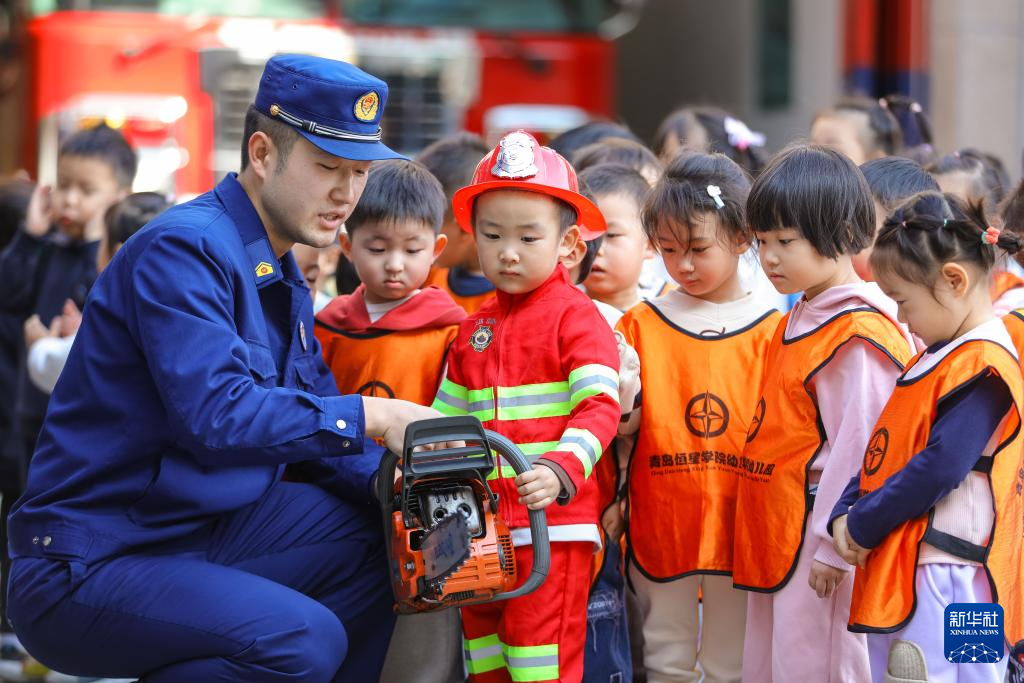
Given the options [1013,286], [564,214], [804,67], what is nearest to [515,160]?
[564,214]

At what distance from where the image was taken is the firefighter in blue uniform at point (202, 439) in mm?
2600

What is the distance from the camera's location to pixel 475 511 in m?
2.60

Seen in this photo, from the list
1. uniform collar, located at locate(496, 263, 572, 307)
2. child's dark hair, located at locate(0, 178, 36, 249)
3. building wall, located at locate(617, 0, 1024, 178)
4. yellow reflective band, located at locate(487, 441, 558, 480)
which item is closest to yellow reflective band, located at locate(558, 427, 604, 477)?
yellow reflective band, located at locate(487, 441, 558, 480)

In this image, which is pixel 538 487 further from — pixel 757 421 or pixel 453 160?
pixel 453 160

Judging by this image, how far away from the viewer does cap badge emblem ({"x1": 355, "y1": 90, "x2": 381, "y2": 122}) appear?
111 inches

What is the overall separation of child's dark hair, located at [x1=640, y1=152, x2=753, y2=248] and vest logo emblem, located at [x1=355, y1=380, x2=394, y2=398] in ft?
2.54

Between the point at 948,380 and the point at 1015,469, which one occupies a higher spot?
the point at 948,380

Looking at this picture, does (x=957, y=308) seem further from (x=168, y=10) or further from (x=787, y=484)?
(x=168, y=10)

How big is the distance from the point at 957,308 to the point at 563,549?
3.31ft

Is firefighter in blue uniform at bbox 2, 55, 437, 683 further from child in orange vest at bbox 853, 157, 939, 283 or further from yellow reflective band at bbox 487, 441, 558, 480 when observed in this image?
child in orange vest at bbox 853, 157, 939, 283

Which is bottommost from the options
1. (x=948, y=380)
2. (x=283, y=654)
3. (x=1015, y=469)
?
(x=283, y=654)

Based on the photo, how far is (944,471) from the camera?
8.58 feet

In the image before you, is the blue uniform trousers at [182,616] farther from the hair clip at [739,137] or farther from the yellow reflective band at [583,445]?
the hair clip at [739,137]

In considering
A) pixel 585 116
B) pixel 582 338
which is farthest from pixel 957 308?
pixel 585 116
